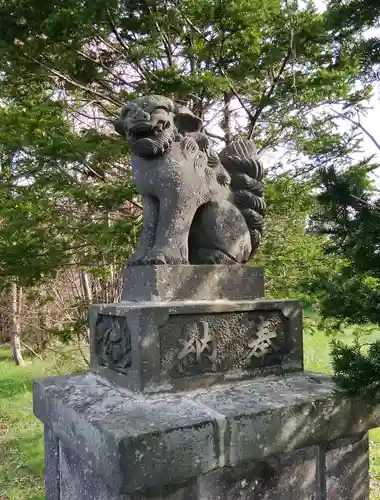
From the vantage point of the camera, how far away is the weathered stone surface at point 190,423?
145cm

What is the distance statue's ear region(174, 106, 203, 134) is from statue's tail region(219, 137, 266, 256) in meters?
0.27

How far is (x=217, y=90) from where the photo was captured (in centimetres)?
350

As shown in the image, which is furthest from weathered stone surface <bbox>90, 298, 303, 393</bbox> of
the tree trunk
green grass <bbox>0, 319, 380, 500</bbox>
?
the tree trunk

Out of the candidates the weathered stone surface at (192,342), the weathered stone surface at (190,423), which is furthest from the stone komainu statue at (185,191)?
the weathered stone surface at (190,423)

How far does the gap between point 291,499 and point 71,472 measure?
103cm

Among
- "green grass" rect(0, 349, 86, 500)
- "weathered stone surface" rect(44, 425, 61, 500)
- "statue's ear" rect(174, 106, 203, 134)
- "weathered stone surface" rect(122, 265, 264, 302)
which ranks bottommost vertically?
"green grass" rect(0, 349, 86, 500)

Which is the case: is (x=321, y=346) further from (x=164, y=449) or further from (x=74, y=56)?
(x=164, y=449)

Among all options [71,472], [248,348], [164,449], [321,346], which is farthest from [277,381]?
[321,346]

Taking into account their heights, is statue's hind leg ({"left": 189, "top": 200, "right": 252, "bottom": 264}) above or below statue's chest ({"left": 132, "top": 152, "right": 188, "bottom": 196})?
below

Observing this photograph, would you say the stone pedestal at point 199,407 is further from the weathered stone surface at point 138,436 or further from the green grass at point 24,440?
the green grass at point 24,440

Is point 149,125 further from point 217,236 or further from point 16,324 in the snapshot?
point 16,324

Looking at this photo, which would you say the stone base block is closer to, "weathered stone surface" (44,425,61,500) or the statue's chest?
"weathered stone surface" (44,425,61,500)

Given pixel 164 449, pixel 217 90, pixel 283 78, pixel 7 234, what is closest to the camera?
pixel 164 449

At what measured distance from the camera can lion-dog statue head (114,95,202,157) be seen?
6.95 feet
